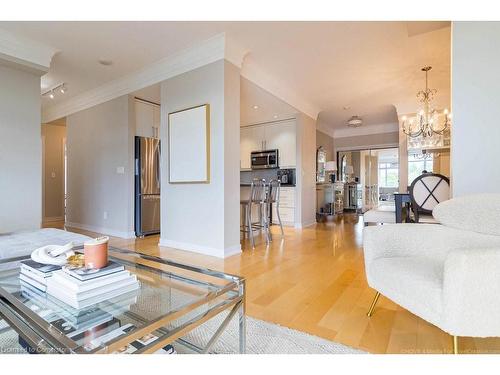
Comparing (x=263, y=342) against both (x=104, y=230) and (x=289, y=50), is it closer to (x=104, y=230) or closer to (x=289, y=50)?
(x=289, y=50)

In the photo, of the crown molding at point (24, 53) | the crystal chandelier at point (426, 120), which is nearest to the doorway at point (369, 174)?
the crystal chandelier at point (426, 120)

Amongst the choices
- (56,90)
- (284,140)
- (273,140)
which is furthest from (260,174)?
(56,90)

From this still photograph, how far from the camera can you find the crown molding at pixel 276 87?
360cm

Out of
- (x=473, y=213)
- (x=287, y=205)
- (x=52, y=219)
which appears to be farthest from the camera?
(x=52, y=219)

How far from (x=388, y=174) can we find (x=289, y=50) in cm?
1032

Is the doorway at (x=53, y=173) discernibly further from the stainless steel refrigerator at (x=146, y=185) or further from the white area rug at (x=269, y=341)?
the white area rug at (x=269, y=341)

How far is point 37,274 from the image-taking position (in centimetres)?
113

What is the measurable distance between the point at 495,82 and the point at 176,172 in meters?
3.17

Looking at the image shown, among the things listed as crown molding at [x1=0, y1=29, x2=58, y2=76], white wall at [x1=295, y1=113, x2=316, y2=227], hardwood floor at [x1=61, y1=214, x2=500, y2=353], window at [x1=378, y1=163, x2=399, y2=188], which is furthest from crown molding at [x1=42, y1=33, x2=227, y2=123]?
window at [x1=378, y1=163, x2=399, y2=188]

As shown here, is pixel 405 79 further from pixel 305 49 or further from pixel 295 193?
pixel 295 193

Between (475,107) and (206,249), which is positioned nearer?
(475,107)

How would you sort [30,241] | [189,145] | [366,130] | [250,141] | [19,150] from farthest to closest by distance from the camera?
[366,130] → [250,141] → [189,145] → [19,150] → [30,241]
